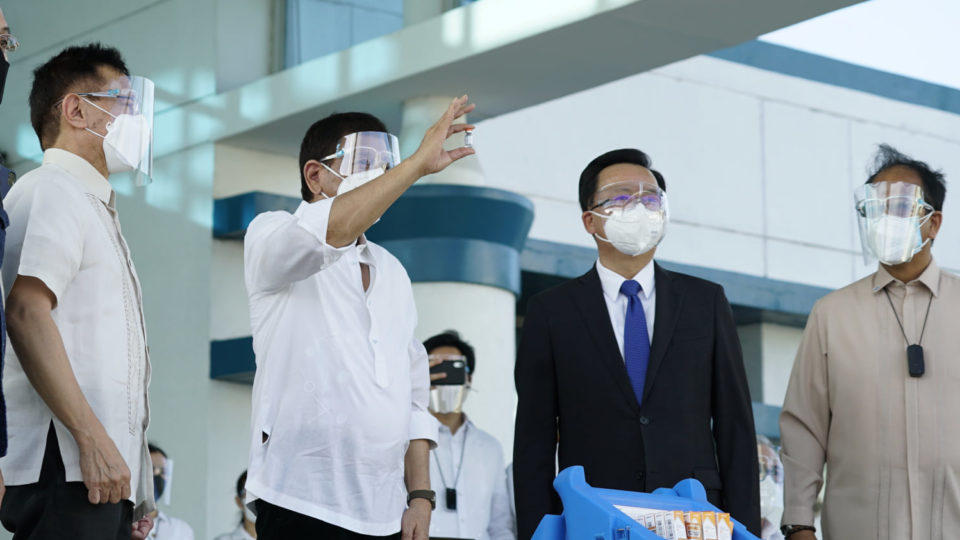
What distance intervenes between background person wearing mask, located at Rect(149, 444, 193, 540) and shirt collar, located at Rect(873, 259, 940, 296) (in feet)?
13.3

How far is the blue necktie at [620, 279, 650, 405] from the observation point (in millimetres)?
3895

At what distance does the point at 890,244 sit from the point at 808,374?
452 millimetres

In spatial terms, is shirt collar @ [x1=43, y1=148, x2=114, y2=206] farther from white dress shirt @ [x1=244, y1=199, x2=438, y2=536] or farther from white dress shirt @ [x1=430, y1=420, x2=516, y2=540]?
white dress shirt @ [x1=430, y1=420, x2=516, y2=540]

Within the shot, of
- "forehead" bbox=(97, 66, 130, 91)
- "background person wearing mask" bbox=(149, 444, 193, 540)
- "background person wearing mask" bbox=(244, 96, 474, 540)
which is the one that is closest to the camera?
"background person wearing mask" bbox=(244, 96, 474, 540)

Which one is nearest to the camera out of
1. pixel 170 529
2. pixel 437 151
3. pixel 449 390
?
pixel 437 151

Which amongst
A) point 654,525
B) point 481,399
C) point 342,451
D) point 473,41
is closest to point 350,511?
point 342,451

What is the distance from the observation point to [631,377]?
3.90 metres

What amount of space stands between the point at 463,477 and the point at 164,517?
2218mm

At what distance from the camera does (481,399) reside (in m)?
7.87

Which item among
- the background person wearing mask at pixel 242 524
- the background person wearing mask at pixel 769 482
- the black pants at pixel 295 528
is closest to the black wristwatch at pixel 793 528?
the black pants at pixel 295 528

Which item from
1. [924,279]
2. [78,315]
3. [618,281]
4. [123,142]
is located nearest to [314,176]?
[123,142]

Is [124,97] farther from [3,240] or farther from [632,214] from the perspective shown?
[632,214]

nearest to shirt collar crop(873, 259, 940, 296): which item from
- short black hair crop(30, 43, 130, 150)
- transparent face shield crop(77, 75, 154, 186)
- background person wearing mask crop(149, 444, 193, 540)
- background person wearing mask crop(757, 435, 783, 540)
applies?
transparent face shield crop(77, 75, 154, 186)

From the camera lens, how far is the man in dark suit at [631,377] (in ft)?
12.5
